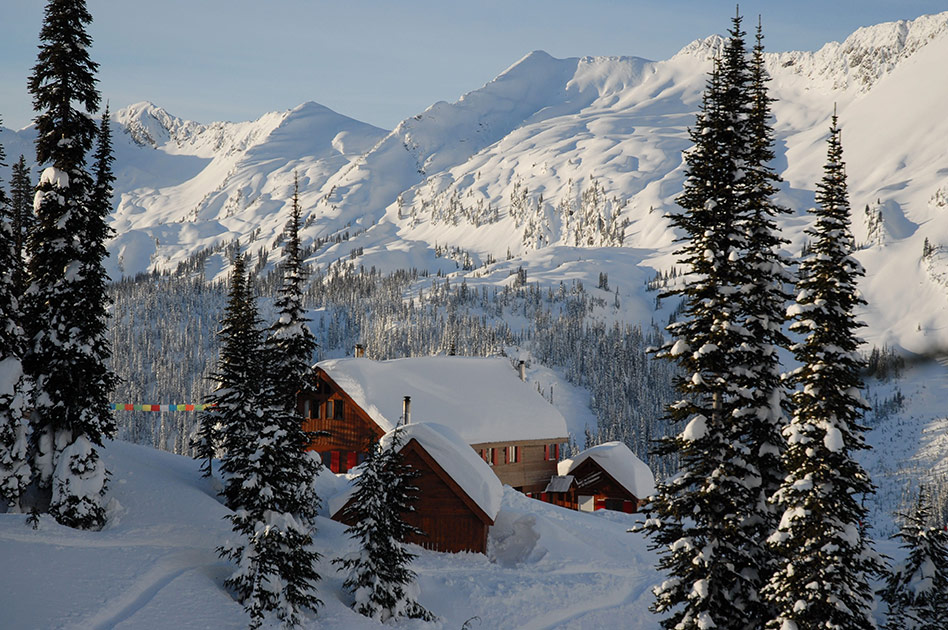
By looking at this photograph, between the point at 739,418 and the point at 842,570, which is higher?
the point at 739,418

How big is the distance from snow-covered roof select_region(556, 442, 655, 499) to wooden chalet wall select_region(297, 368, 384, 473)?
51.6ft

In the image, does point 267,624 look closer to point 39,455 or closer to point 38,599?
point 38,599

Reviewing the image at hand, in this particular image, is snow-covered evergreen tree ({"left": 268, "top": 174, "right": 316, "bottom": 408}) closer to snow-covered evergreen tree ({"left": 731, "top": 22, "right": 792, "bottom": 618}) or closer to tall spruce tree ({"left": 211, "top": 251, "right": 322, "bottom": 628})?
tall spruce tree ({"left": 211, "top": 251, "right": 322, "bottom": 628})

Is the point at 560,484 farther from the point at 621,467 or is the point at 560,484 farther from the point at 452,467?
the point at 452,467

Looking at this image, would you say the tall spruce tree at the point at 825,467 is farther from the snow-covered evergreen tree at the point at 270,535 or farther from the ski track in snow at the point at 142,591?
the ski track in snow at the point at 142,591

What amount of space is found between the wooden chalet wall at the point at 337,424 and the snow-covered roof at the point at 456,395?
903 millimetres

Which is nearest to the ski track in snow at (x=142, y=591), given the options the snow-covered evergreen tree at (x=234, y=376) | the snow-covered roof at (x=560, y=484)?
the snow-covered evergreen tree at (x=234, y=376)

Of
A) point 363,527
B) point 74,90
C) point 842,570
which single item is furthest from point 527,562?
Answer: point 74,90

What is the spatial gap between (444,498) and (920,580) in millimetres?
18400

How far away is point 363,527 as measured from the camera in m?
26.1

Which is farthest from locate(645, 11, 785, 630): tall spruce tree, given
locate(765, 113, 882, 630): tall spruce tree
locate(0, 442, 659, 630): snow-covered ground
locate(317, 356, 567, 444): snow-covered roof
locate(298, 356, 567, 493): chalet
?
locate(317, 356, 567, 444): snow-covered roof

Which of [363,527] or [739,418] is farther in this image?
[363,527]

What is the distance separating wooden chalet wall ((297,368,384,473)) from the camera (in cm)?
5025

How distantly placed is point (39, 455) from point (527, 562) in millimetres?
19612
